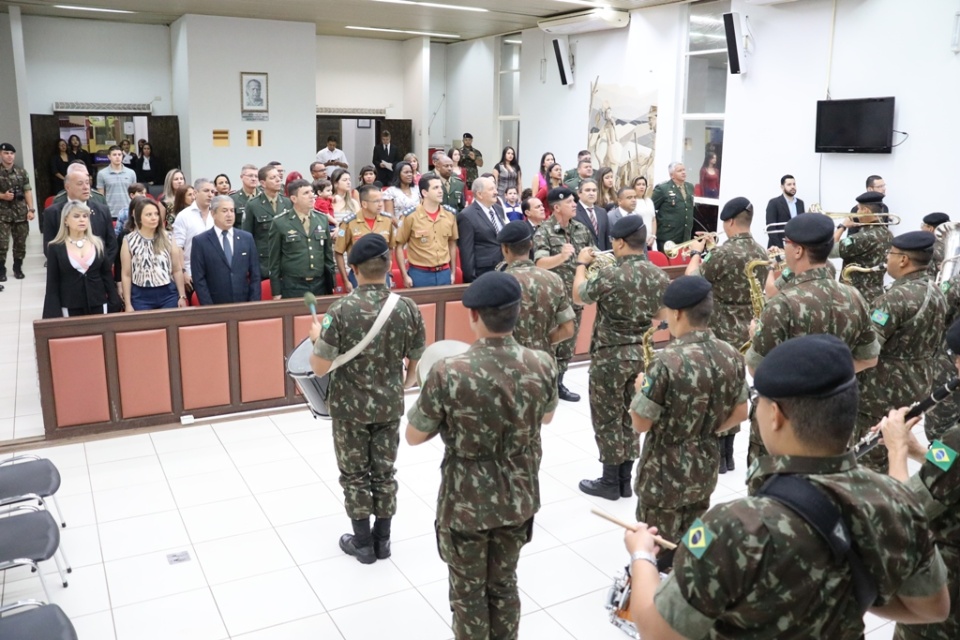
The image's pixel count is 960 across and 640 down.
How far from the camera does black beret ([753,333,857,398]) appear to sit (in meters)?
1.81

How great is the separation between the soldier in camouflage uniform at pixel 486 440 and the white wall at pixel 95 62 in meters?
15.3

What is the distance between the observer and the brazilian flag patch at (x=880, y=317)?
15.4 ft

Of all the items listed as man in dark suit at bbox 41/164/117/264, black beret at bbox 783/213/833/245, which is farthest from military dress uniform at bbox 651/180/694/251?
man in dark suit at bbox 41/164/117/264

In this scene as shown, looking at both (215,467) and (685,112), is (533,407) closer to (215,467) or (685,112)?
(215,467)

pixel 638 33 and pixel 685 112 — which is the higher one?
pixel 638 33

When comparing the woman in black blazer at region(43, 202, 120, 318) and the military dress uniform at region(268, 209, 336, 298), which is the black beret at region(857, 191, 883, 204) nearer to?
the military dress uniform at region(268, 209, 336, 298)

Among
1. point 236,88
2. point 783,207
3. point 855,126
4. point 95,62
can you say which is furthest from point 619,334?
point 95,62

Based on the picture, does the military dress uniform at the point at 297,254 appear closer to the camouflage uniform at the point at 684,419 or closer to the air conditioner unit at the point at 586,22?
the camouflage uniform at the point at 684,419

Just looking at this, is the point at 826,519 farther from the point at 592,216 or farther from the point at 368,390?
the point at 592,216

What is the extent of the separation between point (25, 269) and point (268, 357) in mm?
7804

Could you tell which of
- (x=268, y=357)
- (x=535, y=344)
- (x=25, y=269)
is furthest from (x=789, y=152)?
(x=25, y=269)

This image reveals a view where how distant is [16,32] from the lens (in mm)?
14289

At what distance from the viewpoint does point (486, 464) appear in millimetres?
3221

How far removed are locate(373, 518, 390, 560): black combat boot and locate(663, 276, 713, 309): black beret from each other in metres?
2.06
